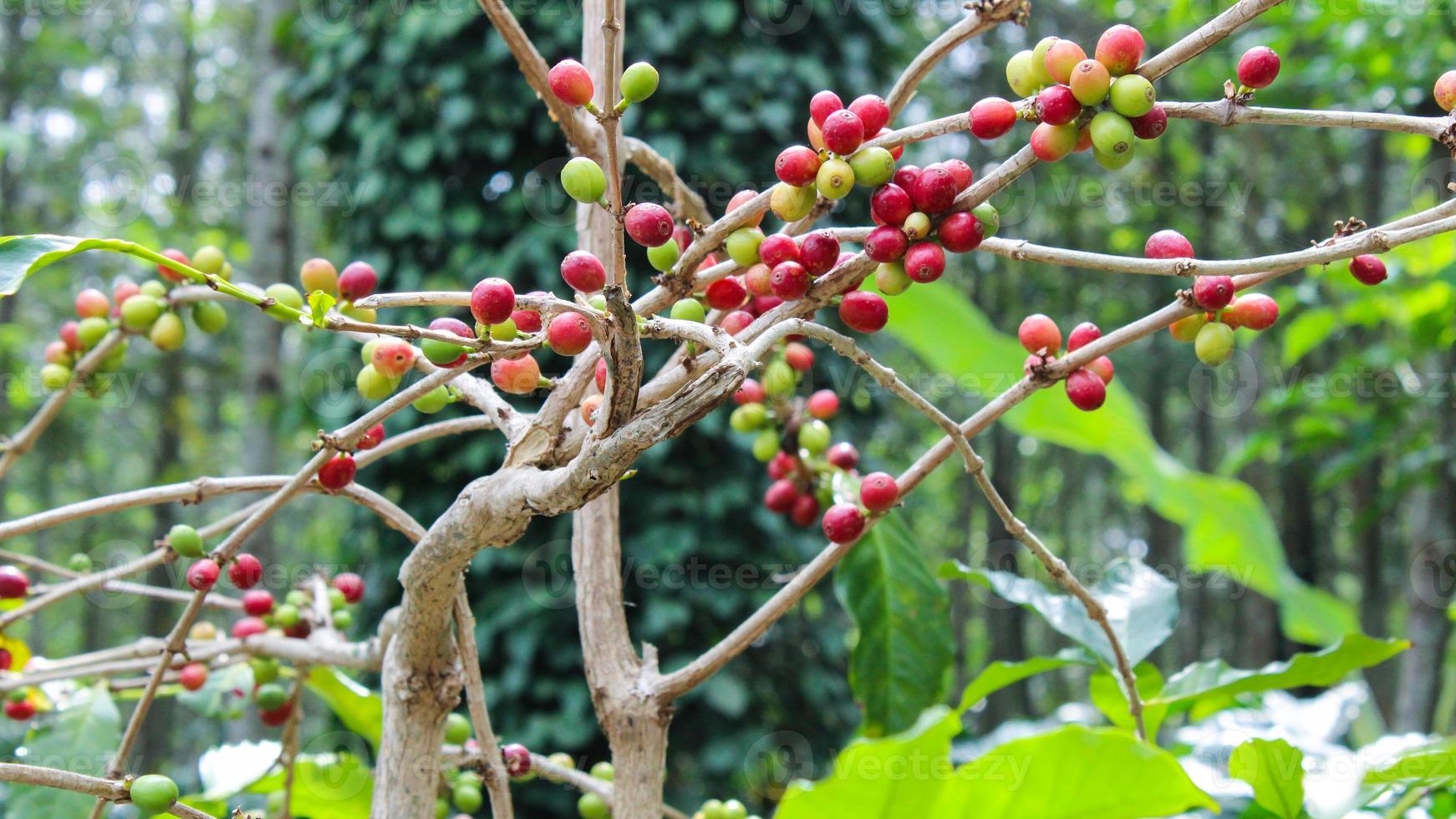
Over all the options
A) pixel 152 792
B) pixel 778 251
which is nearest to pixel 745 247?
pixel 778 251

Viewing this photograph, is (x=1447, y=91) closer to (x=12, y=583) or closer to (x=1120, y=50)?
(x=1120, y=50)

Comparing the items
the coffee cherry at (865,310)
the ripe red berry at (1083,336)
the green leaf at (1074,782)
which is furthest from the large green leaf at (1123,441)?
the green leaf at (1074,782)

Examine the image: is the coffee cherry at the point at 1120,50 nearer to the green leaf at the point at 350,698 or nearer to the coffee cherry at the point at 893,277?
the coffee cherry at the point at 893,277

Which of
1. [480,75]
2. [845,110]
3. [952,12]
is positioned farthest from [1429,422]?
[952,12]

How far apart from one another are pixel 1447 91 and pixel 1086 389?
0.26 meters

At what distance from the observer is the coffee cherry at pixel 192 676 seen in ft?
3.26

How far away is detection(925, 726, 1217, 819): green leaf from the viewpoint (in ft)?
1.66

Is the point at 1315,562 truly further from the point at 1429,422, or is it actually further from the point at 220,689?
the point at 220,689

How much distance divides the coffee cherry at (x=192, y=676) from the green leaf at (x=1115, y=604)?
0.73 meters

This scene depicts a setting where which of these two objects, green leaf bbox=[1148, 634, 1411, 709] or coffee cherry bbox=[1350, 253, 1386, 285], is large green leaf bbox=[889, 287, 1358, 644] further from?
coffee cherry bbox=[1350, 253, 1386, 285]

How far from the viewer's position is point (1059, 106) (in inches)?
24.1

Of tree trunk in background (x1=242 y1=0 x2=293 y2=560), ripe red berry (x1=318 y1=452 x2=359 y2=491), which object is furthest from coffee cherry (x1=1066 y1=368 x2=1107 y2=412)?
tree trunk in background (x1=242 y1=0 x2=293 y2=560)

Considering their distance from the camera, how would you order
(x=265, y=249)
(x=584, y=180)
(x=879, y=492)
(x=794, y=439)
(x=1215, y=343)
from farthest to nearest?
(x=265, y=249)
(x=794, y=439)
(x=879, y=492)
(x=1215, y=343)
(x=584, y=180)

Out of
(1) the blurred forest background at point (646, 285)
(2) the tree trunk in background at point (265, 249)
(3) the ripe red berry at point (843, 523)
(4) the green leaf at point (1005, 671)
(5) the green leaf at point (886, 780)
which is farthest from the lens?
(2) the tree trunk in background at point (265, 249)
